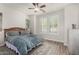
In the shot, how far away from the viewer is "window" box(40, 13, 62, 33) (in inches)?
72.5

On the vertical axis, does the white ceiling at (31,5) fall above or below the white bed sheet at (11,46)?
above

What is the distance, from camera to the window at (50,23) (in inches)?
72.5

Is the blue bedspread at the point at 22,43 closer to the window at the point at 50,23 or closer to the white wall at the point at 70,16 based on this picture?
the window at the point at 50,23

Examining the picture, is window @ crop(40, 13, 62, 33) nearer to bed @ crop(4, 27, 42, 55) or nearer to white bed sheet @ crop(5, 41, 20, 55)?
bed @ crop(4, 27, 42, 55)

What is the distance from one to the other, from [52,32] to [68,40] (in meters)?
0.31

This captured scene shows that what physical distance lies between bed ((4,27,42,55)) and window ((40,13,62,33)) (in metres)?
0.33

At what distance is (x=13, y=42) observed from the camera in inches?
68.1

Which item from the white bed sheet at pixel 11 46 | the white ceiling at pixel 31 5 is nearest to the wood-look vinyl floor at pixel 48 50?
the white bed sheet at pixel 11 46

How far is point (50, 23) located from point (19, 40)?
0.65 m

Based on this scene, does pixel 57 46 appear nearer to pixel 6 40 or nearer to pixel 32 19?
pixel 32 19

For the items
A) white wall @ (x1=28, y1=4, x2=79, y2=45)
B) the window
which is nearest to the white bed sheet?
the window

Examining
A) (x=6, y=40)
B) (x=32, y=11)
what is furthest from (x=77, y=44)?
(x=6, y=40)

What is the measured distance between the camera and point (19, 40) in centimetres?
174

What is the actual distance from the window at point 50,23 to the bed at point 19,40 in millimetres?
329
